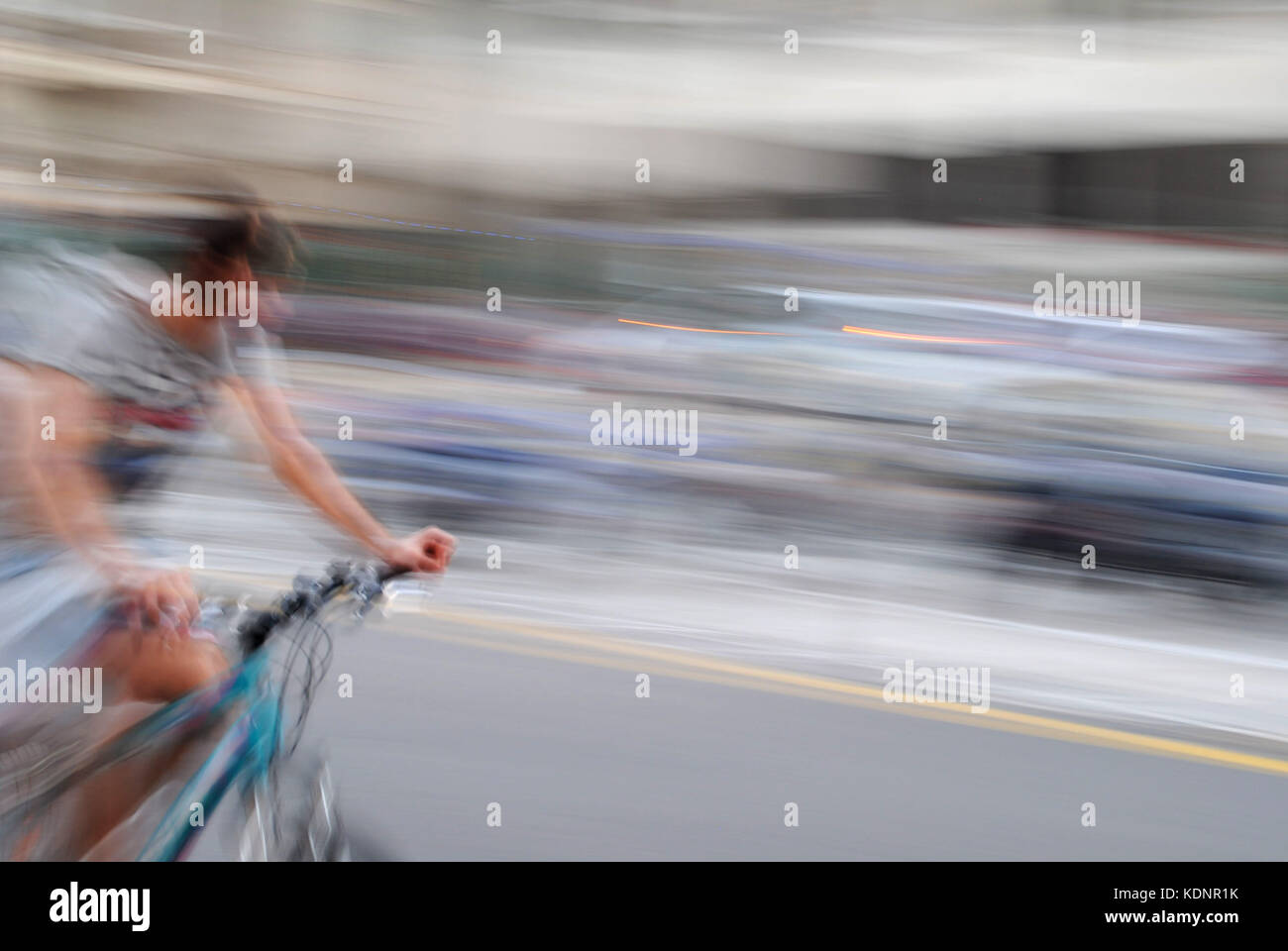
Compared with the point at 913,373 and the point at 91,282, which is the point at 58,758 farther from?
the point at 913,373

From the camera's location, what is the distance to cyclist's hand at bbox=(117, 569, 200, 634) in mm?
2322

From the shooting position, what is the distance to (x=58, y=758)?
2.53 meters

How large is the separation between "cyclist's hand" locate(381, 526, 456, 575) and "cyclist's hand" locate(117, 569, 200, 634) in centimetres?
40

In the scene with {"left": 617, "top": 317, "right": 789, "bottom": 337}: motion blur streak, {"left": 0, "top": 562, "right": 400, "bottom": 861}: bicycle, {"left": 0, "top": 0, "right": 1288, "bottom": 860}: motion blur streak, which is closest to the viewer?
{"left": 0, "top": 562, "right": 400, "bottom": 861}: bicycle

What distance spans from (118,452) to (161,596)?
→ 32 cm

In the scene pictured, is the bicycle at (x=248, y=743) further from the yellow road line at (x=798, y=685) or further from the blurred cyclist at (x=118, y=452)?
the yellow road line at (x=798, y=685)

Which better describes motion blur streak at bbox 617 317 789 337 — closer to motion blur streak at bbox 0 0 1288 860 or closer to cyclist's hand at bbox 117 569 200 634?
motion blur streak at bbox 0 0 1288 860

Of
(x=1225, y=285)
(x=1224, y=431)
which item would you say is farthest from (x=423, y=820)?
(x=1225, y=285)

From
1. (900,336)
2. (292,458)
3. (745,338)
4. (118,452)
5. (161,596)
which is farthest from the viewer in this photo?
(745,338)

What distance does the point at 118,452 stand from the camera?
248 cm

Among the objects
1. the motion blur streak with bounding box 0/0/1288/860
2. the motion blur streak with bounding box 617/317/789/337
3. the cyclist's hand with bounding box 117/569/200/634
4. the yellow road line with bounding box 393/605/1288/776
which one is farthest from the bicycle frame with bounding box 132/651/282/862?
the motion blur streak with bounding box 617/317/789/337

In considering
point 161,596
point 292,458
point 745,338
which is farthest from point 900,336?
point 161,596

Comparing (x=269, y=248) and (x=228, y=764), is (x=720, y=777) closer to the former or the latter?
(x=228, y=764)

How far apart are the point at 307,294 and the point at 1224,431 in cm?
446
